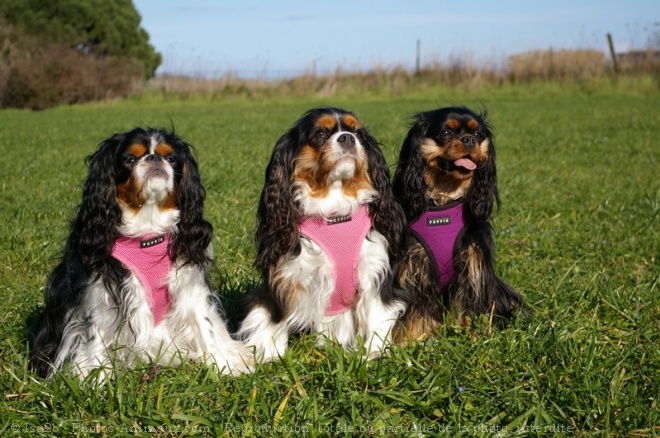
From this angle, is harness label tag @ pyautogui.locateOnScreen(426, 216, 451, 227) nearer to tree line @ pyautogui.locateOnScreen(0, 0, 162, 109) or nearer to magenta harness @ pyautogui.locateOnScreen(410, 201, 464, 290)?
magenta harness @ pyautogui.locateOnScreen(410, 201, 464, 290)

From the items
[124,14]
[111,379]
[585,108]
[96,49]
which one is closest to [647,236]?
[111,379]

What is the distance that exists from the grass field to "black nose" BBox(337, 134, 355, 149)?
1161mm

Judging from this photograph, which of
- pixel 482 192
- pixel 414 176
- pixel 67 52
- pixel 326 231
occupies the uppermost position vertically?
pixel 67 52

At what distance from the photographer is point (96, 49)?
44.4 meters

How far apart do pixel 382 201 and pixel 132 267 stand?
4.80 feet

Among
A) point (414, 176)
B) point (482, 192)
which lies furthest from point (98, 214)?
point (482, 192)

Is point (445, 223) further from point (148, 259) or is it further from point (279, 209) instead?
point (148, 259)

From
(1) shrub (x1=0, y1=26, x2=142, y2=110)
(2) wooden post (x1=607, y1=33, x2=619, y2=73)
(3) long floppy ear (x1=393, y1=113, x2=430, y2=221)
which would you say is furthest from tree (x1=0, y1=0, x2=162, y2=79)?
(3) long floppy ear (x1=393, y1=113, x2=430, y2=221)

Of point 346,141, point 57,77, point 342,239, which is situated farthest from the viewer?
point 57,77

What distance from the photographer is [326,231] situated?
4.07m

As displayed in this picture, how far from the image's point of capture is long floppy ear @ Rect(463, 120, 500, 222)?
4438 mm

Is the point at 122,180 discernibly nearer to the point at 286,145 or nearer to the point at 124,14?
the point at 286,145

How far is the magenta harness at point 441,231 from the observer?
4426 mm

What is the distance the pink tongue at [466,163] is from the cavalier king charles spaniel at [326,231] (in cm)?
45
